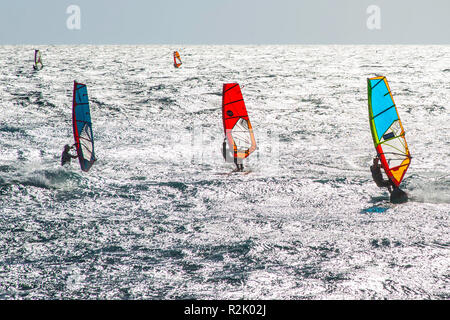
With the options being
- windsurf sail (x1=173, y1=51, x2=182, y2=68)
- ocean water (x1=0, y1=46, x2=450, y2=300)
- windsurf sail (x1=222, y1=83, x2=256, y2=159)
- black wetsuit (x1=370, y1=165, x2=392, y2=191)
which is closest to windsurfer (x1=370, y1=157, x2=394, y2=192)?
black wetsuit (x1=370, y1=165, x2=392, y2=191)

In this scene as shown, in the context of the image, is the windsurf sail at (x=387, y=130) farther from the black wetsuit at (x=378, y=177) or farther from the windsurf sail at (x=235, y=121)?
the windsurf sail at (x=235, y=121)

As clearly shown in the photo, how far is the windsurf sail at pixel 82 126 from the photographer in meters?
12.6

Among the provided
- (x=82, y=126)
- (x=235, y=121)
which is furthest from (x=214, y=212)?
(x=235, y=121)

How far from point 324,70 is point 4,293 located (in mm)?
46050

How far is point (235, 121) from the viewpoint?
50.2 feet

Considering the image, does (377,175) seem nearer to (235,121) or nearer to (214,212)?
(214,212)

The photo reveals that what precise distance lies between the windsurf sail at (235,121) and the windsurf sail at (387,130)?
4.44 metres

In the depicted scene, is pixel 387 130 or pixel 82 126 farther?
pixel 82 126

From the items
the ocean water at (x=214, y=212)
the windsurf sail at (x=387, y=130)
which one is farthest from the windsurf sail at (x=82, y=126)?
the windsurf sail at (x=387, y=130)

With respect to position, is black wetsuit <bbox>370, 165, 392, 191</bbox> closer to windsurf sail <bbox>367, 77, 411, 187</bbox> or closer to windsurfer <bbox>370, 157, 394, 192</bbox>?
windsurfer <bbox>370, 157, 394, 192</bbox>

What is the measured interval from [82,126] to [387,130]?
23.0ft

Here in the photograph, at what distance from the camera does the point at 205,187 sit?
43.9 feet
